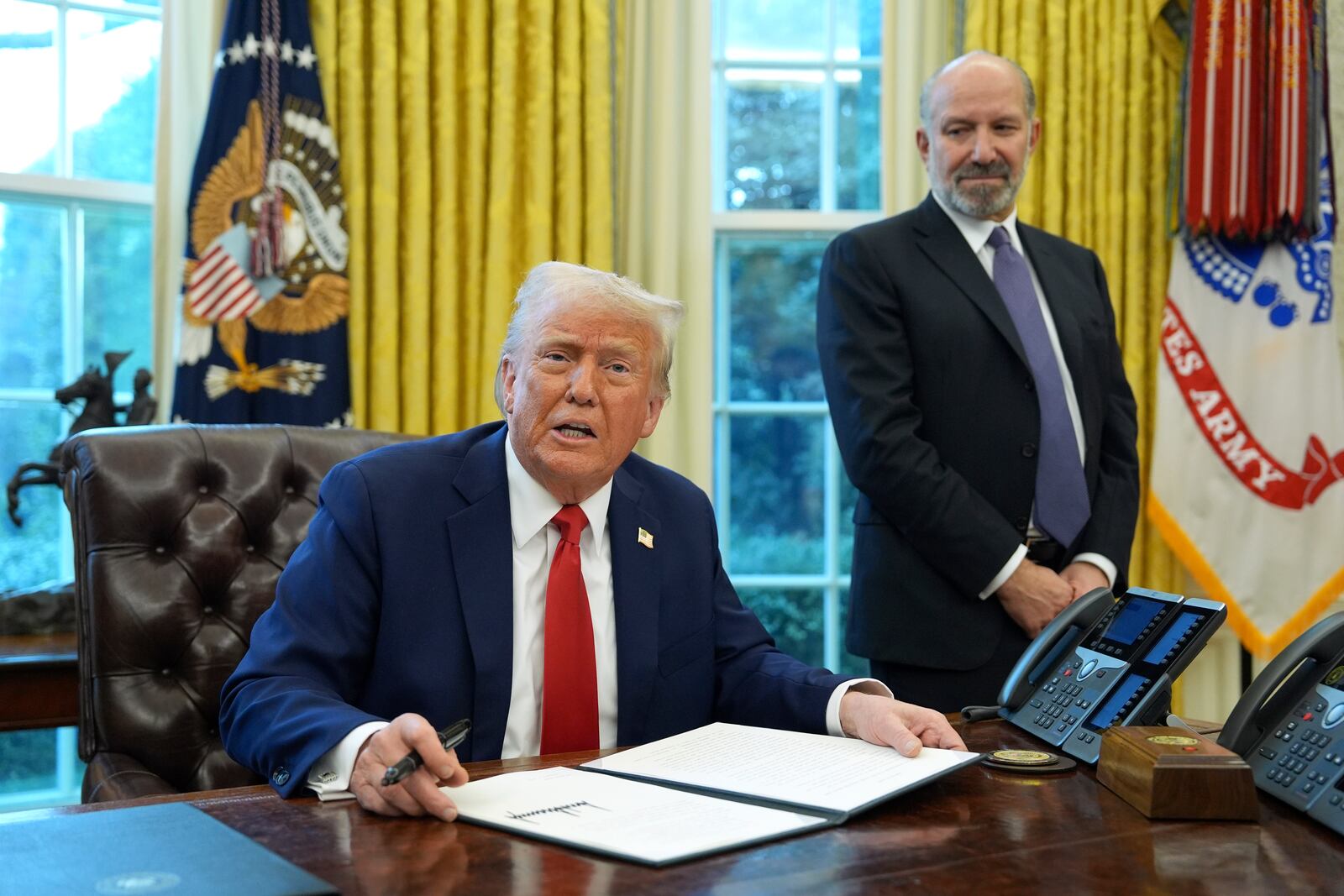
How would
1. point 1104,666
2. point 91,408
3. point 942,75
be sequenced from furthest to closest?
point 91,408 < point 942,75 < point 1104,666

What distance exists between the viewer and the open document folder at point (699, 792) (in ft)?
3.55

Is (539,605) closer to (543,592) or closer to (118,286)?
(543,592)

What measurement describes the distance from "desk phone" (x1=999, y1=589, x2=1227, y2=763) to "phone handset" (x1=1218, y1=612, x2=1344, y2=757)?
8 cm

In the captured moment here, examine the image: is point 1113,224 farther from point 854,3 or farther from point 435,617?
point 435,617

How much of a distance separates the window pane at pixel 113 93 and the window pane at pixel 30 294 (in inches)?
7.1

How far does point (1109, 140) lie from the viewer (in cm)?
371

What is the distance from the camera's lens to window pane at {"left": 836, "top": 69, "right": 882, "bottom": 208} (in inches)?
157

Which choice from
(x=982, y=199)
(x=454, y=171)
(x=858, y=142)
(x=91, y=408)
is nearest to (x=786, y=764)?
(x=982, y=199)

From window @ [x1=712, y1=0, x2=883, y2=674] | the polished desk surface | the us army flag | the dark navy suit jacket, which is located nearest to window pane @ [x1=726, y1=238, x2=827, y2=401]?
window @ [x1=712, y1=0, x2=883, y2=674]

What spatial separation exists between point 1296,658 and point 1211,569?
2453 mm

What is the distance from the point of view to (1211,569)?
11.9 ft

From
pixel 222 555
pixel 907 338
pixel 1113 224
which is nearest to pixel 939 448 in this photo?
pixel 907 338

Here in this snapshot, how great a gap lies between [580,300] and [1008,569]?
3.45 feet

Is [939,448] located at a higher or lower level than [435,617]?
higher
